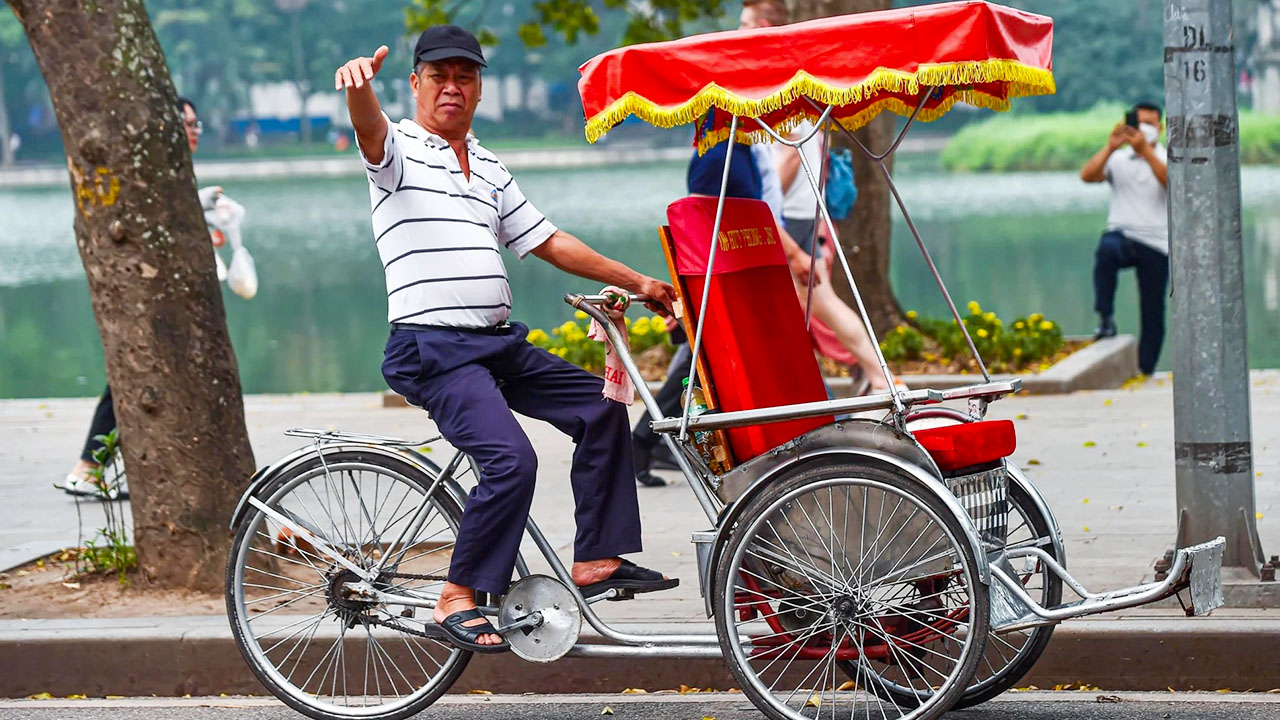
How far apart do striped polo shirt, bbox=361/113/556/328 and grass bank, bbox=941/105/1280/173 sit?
192 feet

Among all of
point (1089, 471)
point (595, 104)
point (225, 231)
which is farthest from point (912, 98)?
point (225, 231)

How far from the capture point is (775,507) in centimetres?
443

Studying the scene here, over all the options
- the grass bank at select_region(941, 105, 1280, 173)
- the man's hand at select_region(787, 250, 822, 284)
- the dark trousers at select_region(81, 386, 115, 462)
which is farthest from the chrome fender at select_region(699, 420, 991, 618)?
the grass bank at select_region(941, 105, 1280, 173)

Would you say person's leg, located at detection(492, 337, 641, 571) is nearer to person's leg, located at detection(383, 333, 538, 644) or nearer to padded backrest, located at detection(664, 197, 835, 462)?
person's leg, located at detection(383, 333, 538, 644)

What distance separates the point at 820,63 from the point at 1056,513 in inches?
132

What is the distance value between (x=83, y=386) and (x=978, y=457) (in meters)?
14.8

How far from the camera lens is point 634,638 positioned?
469cm

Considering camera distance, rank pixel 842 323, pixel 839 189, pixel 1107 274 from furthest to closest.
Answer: pixel 1107 274
pixel 839 189
pixel 842 323

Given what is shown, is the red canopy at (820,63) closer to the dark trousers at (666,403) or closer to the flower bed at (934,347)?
the dark trousers at (666,403)

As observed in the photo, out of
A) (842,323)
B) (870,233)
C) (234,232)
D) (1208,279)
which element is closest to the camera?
(1208,279)

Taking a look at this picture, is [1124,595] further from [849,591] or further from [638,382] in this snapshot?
[638,382]

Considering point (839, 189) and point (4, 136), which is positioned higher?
point (4, 136)

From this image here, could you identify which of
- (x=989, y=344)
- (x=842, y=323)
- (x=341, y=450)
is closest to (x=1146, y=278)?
(x=989, y=344)

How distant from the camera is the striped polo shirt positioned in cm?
474
